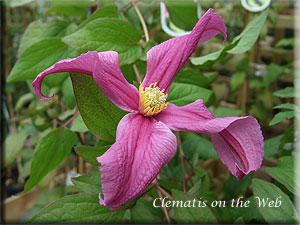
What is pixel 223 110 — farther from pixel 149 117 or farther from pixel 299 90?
pixel 149 117

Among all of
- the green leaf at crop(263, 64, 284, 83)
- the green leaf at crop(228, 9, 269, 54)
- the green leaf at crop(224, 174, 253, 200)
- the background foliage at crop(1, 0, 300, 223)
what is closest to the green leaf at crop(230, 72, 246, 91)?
the green leaf at crop(263, 64, 284, 83)

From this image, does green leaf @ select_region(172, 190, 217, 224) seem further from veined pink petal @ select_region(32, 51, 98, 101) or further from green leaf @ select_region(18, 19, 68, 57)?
green leaf @ select_region(18, 19, 68, 57)

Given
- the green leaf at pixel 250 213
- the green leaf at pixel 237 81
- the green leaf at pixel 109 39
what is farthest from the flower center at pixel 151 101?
the green leaf at pixel 237 81

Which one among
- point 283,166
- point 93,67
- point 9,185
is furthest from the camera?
point 9,185

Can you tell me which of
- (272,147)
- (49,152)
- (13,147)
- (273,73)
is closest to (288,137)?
(272,147)

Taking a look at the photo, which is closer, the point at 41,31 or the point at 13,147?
the point at 41,31

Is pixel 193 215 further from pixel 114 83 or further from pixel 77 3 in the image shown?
pixel 77 3

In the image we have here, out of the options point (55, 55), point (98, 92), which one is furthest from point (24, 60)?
point (98, 92)
